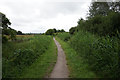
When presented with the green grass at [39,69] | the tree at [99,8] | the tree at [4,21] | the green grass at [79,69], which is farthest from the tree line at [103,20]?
the tree at [4,21]

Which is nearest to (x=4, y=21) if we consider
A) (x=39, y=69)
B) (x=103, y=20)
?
(x=39, y=69)

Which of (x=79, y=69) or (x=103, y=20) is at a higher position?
(x=103, y=20)

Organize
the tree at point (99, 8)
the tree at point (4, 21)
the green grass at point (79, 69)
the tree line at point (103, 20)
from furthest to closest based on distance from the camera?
1. the tree at point (99, 8)
2. the tree line at point (103, 20)
3. the tree at point (4, 21)
4. the green grass at point (79, 69)

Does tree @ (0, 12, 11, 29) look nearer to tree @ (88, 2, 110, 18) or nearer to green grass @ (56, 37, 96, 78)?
green grass @ (56, 37, 96, 78)

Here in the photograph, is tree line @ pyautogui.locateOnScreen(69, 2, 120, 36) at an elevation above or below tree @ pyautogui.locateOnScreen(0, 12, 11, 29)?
above

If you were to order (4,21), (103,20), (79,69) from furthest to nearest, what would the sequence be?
1. (103,20)
2. (79,69)
3. (4,21)

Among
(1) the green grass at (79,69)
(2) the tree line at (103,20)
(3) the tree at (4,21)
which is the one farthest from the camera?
(2) the tree line at (103,20)

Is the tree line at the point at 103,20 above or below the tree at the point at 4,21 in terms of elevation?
above

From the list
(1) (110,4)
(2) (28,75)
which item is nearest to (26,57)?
(2) (28,75)

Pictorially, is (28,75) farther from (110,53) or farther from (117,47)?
(117,47)

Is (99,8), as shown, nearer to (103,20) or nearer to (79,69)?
(103,20)

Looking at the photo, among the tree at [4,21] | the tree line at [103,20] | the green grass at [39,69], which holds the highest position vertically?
the tree line at [103,20]

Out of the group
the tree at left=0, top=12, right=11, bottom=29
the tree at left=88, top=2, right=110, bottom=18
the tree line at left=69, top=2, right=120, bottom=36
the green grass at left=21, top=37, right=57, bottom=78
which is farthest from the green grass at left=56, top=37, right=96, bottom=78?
the tree at left=88, top=2, right=110, bottom=18

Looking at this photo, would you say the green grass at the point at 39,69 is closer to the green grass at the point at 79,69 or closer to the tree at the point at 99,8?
the green grass at the point at 79,69
